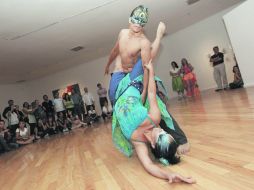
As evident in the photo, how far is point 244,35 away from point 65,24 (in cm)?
425

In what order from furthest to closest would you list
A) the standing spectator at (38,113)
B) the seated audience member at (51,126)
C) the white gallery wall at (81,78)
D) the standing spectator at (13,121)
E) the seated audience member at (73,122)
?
the white gallery wall at (81,78) < the seated audience member at (73,122) < the seated audience member at (51,126) < the standing spectator at (38,113) < the standing spectator at (13,121)

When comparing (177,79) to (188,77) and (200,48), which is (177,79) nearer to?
(188,77)

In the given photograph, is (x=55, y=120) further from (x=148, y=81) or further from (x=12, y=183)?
(x=148, y=81)

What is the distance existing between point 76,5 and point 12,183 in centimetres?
430

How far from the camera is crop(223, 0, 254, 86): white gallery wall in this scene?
6172mm

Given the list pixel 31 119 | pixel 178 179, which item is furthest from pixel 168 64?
pixel 178 179

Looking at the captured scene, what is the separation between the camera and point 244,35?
21.2 feet

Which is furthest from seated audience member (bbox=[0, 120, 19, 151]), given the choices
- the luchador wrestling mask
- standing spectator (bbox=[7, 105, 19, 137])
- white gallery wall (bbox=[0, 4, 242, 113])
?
the luchador wrestling mask

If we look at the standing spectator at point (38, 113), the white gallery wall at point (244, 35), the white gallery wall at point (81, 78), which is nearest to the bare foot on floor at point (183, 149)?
the white gallery wall at point (244, 35)

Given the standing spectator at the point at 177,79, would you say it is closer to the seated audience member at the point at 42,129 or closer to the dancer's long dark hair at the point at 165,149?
the seated audience member at the point at 42,129

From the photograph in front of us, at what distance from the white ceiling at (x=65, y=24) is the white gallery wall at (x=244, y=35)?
198 centimetres

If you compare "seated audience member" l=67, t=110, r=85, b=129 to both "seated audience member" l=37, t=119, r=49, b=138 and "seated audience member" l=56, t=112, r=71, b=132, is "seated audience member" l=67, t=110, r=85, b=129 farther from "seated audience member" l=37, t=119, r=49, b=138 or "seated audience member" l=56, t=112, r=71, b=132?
"seated audience member" l=37, t=119, r=49, b=138

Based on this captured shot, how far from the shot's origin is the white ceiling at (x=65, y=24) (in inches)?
249

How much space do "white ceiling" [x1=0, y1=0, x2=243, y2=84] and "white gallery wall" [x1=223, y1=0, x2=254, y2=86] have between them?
198 centimetres
